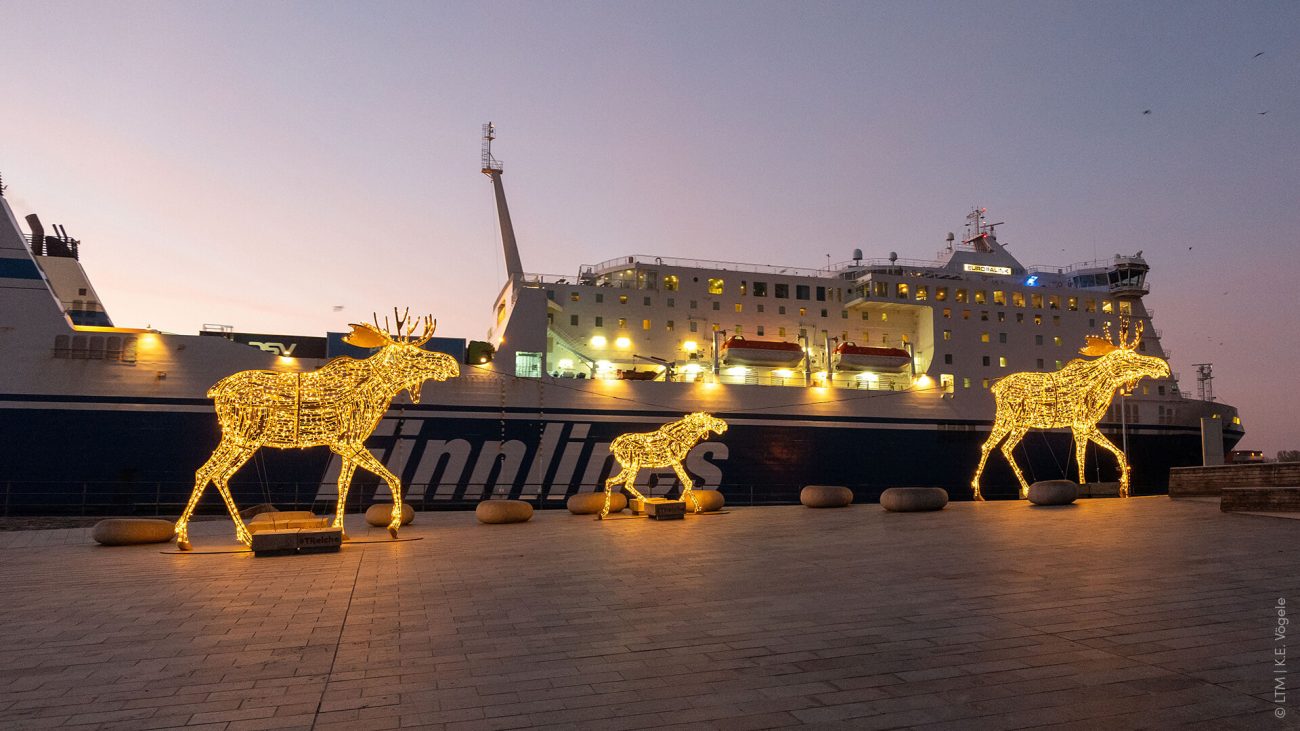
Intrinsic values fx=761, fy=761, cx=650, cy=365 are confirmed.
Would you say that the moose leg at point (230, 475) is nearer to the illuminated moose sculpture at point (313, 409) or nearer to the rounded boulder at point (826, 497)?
the illuminated moose sculpture at point (313, 409)

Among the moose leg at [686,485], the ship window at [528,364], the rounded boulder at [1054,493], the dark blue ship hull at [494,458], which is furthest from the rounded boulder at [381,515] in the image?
the rounded boulder at [1054,493]

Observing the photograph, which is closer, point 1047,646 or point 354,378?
point 1047,646

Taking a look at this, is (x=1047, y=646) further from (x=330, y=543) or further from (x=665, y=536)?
(x=330, y=543)

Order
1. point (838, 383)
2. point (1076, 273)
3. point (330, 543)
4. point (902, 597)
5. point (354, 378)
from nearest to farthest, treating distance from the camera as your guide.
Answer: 1. point (902, 597)
2. point (330, 543)
3. point (354, 378)
4. point (838, 383)
5. point (1076, 273)

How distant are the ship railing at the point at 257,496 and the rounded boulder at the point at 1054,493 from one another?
9.48 metres

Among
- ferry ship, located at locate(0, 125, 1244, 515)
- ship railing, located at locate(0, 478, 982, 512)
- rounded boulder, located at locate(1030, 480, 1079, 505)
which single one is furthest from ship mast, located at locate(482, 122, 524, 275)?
rounded boulder, located at locate(1030, 480, 1079, 505)

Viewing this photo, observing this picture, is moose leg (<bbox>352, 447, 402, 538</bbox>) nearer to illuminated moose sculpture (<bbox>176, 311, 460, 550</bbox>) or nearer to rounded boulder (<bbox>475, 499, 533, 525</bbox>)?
illuminated moose sculpture (<bbox>176, 311, 460, 550</bbox>)

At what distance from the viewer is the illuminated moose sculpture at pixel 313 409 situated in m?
11.8

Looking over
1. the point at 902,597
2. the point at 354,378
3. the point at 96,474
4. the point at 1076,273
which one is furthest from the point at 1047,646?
the point at 1076,273

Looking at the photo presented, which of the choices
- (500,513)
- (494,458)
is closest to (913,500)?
(500,513)

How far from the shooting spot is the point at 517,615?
672cm

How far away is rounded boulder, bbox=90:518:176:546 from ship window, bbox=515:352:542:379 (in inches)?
523

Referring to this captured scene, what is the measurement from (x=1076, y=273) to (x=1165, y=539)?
102 feet

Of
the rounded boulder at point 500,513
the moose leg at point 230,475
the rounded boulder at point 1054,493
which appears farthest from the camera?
the rounded boulder at point 1054,493
